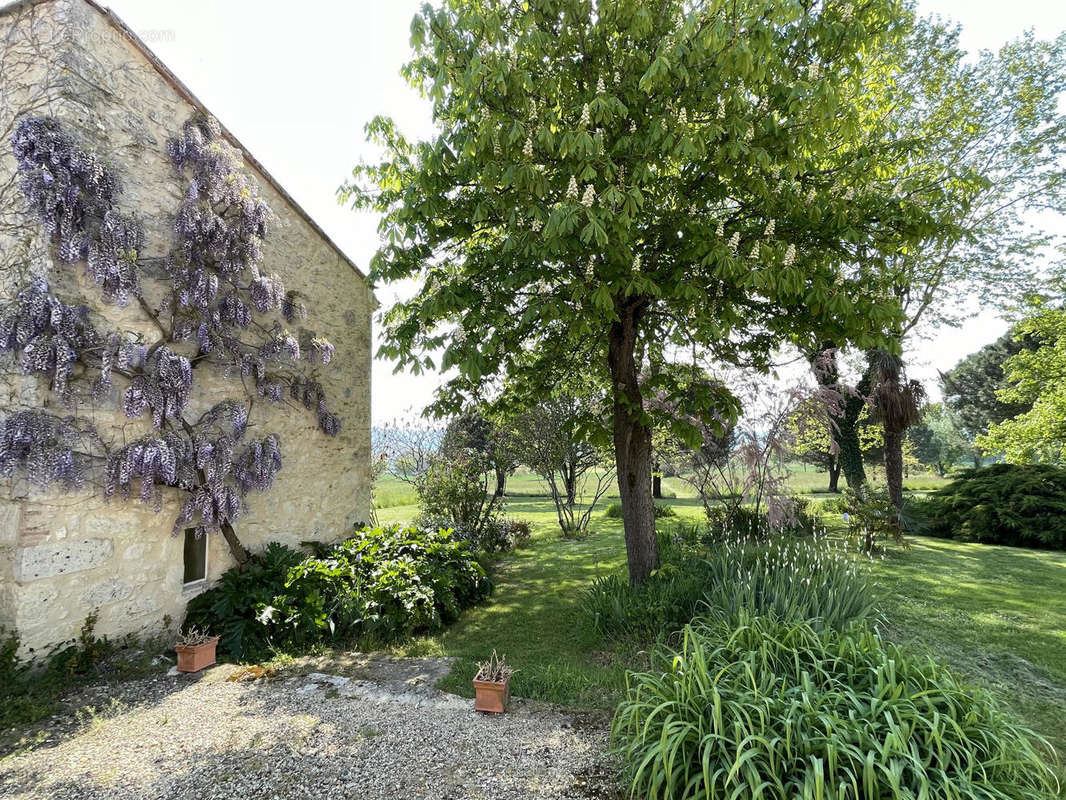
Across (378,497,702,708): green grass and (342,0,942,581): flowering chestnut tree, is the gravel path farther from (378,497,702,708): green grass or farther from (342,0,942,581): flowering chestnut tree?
(342,0,942,581): flowering chestnut tree

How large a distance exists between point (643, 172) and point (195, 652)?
17.6 ft

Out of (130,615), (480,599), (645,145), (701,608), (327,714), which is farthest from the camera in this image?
(480,599)

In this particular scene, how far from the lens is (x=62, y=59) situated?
4285mm

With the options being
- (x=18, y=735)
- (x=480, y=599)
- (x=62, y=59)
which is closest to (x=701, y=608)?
(x=480, y=599)

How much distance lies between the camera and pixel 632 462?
5809 mm

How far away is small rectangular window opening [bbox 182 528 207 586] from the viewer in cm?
524

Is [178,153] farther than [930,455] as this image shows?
No

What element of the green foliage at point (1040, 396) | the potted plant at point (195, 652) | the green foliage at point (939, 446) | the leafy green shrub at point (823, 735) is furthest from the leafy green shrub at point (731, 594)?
the green foliage at point (939, 446)

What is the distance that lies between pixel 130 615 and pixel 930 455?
44.0 meters

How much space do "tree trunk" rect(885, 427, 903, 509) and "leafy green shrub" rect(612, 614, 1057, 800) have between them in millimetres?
10189

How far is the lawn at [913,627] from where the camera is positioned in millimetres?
4039

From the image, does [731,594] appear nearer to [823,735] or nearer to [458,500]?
[823,735]

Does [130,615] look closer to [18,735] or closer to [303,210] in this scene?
[18,735]

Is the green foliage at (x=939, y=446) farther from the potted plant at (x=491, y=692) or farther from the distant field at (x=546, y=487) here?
the potted plant at (x=491, y=692)
